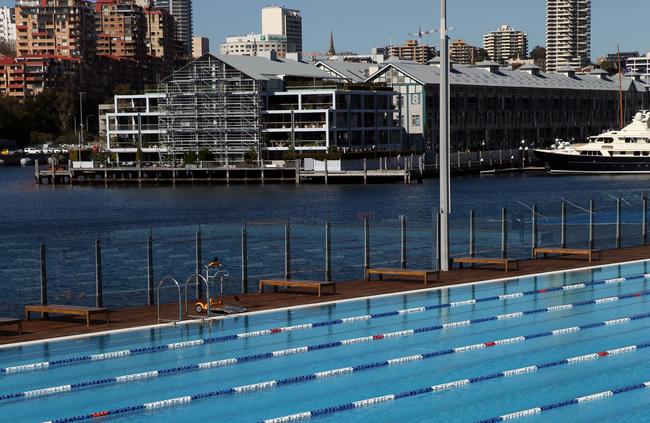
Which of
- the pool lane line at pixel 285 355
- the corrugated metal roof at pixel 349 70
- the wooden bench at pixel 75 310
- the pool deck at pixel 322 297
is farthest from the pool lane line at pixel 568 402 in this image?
the corrugated metal roof at pixel 349 70

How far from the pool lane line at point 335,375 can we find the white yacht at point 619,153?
356 feet

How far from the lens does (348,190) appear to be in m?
106

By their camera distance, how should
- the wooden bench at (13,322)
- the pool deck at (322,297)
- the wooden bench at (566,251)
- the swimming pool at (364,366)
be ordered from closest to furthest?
1. the swimming pool at (364,366)
2. the wooden bench at (13,322)
3. the pool deck at (322,297)
4. the wooden bench at (566,251)

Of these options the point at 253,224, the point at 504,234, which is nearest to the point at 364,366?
the point at 504,234

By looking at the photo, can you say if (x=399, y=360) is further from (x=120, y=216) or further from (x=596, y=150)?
(x=596, y=150)

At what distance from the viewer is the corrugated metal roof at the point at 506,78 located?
141 meters

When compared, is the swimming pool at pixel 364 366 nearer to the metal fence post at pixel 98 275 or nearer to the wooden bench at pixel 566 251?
the metal fence post at pixel 98 275

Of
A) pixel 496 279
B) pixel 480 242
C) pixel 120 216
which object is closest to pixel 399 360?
pixel 496 279

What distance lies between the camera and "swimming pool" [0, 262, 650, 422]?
17.6 metres

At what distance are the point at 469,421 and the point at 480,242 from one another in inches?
717

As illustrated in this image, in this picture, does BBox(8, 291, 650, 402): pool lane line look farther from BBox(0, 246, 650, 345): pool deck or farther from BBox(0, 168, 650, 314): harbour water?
BBox(0, 168, 650, 314): harbour water

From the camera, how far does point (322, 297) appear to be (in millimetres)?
27625

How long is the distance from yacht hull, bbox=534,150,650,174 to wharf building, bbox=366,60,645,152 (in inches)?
565

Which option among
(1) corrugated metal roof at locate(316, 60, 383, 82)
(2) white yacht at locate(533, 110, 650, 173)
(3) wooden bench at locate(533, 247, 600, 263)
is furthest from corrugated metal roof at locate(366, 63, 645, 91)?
(3) wooden bench at locate(533, 247, 600, 263)
